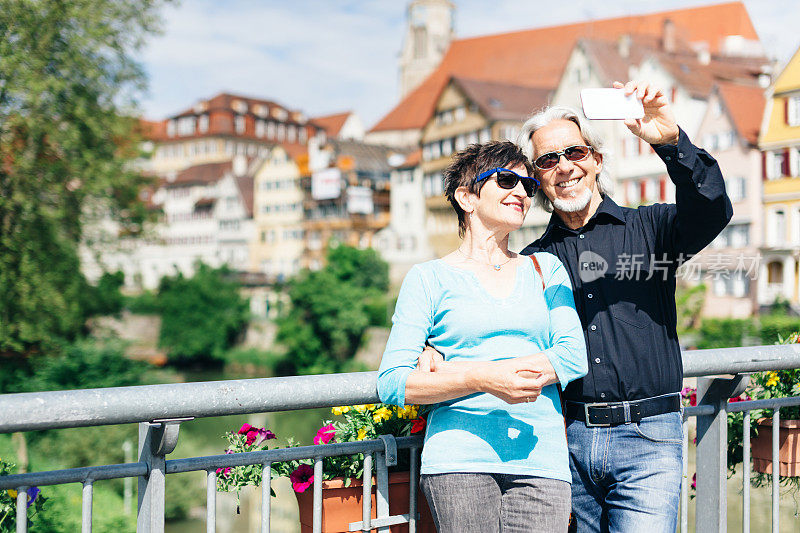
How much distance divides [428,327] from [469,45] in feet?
270

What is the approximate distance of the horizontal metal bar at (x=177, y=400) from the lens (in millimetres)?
1988

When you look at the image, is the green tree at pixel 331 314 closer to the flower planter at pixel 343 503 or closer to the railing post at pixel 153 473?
the flower planter at pixel 343 503

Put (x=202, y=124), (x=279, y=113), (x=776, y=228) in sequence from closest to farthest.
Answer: (x=776, y=228) → (x=202, y=124) → (x=279, y=113)

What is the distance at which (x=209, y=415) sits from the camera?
226 centimetres

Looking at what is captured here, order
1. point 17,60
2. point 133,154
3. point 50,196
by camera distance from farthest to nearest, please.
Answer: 1. point 133,154
2. point 50,196
3. point 17,60

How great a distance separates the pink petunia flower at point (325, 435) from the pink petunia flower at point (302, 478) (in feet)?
0.45

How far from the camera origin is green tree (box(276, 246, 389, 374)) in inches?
1665

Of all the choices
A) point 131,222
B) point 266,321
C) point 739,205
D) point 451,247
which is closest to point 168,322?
point 266,321

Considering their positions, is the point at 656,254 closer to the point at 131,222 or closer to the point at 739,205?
the point at 131,222

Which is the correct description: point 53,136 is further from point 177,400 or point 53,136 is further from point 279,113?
point 279,113

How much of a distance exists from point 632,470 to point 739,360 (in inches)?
28.2

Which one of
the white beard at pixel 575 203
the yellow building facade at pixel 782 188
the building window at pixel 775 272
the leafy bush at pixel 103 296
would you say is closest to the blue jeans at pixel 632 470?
the white beard at pixel 575 203

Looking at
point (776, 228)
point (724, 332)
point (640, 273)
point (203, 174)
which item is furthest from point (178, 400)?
point (203, 174)

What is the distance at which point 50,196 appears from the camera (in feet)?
61.4
